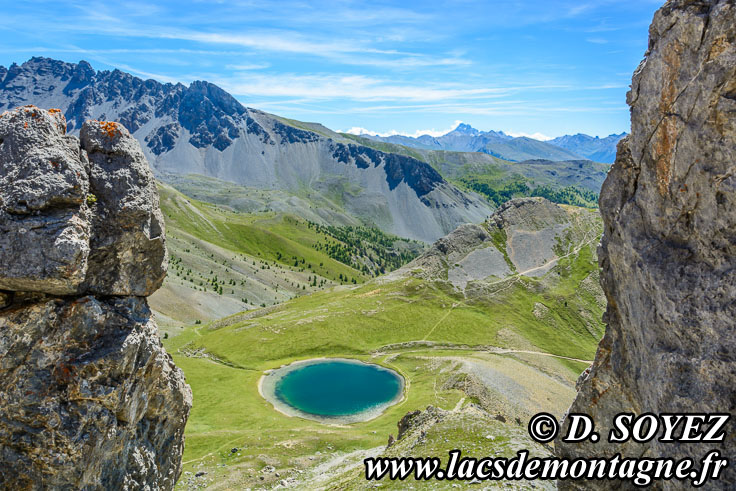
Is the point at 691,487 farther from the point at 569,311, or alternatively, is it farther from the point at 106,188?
the point at 569,311

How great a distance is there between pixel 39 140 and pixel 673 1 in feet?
105

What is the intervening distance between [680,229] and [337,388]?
87.6 meters

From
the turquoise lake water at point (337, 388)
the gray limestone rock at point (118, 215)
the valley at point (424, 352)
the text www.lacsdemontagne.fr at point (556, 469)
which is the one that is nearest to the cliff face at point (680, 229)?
the text www.lacsdemontagne.fr at point (556, 469)

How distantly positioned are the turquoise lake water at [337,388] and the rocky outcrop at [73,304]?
64877 mm

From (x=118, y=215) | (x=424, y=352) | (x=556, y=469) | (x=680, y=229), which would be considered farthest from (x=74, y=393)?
(x=424, y=352)

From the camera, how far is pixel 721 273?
59.7 feet

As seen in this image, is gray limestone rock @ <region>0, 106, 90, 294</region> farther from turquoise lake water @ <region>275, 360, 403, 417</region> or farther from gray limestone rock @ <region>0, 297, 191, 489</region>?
turquoise lake water @ <region>275, 360, 403, 417</region>

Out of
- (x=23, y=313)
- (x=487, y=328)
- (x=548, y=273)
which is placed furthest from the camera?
(x=548, y=273)

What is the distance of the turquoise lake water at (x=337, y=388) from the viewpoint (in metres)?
88.0

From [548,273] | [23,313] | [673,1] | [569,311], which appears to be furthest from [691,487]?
[548,273]

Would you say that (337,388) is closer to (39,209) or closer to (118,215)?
(118,215)

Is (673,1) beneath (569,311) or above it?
above

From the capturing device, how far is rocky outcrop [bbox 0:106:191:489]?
790 inches

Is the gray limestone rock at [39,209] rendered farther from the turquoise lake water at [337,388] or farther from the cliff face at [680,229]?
the turquoise lake water at [337,388]
